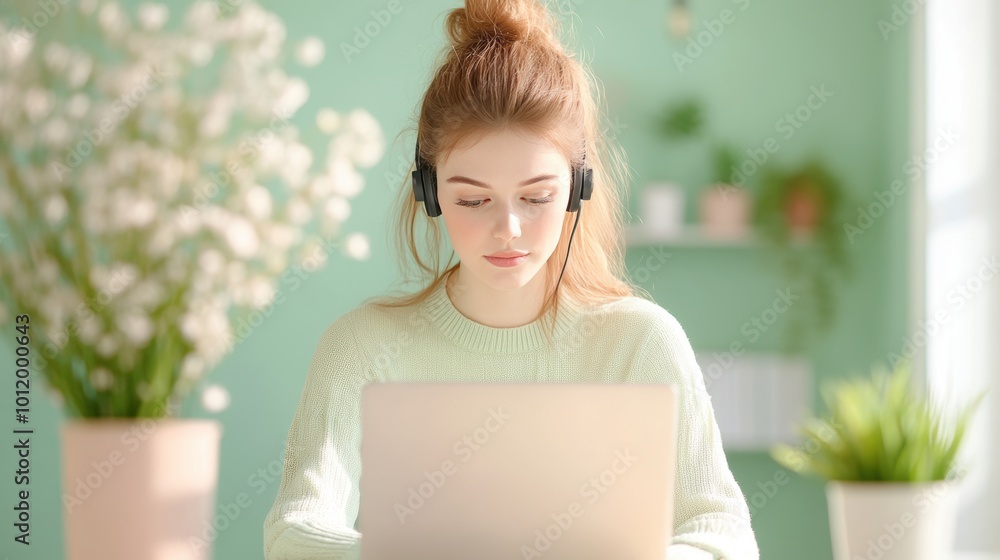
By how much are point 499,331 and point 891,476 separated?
680mm

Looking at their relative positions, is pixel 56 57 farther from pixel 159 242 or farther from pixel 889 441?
pixel 889 441

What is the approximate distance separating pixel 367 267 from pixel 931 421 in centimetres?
254

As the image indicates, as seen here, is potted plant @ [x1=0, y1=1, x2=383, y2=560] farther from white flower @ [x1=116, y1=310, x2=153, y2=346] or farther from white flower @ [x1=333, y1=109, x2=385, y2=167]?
white flower @ [x1=333, y1=109, x2=385, y2=167]

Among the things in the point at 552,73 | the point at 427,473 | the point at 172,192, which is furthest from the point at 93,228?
the point at 552,73

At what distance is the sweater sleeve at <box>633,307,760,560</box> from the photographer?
133 cm

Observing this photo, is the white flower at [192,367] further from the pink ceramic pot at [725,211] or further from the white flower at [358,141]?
the pink ceramic pot at [725,211]

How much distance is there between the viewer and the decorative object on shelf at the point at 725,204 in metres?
3.75

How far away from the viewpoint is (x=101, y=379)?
1.20 m

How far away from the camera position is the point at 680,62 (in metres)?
3.88

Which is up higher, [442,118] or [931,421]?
[442,118]

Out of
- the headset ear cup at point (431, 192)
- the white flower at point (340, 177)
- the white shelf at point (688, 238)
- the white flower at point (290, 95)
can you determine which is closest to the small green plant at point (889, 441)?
the headset ear cup at point (431, 192)

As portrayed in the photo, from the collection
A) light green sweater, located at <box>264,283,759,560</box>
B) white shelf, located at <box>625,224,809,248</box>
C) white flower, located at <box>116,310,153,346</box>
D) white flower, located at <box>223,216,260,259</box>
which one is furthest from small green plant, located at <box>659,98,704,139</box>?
white flower, located at <box>116,310,153,346</box>

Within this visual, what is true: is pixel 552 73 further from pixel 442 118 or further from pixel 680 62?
pixel 680 62

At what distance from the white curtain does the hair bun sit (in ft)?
6.06
